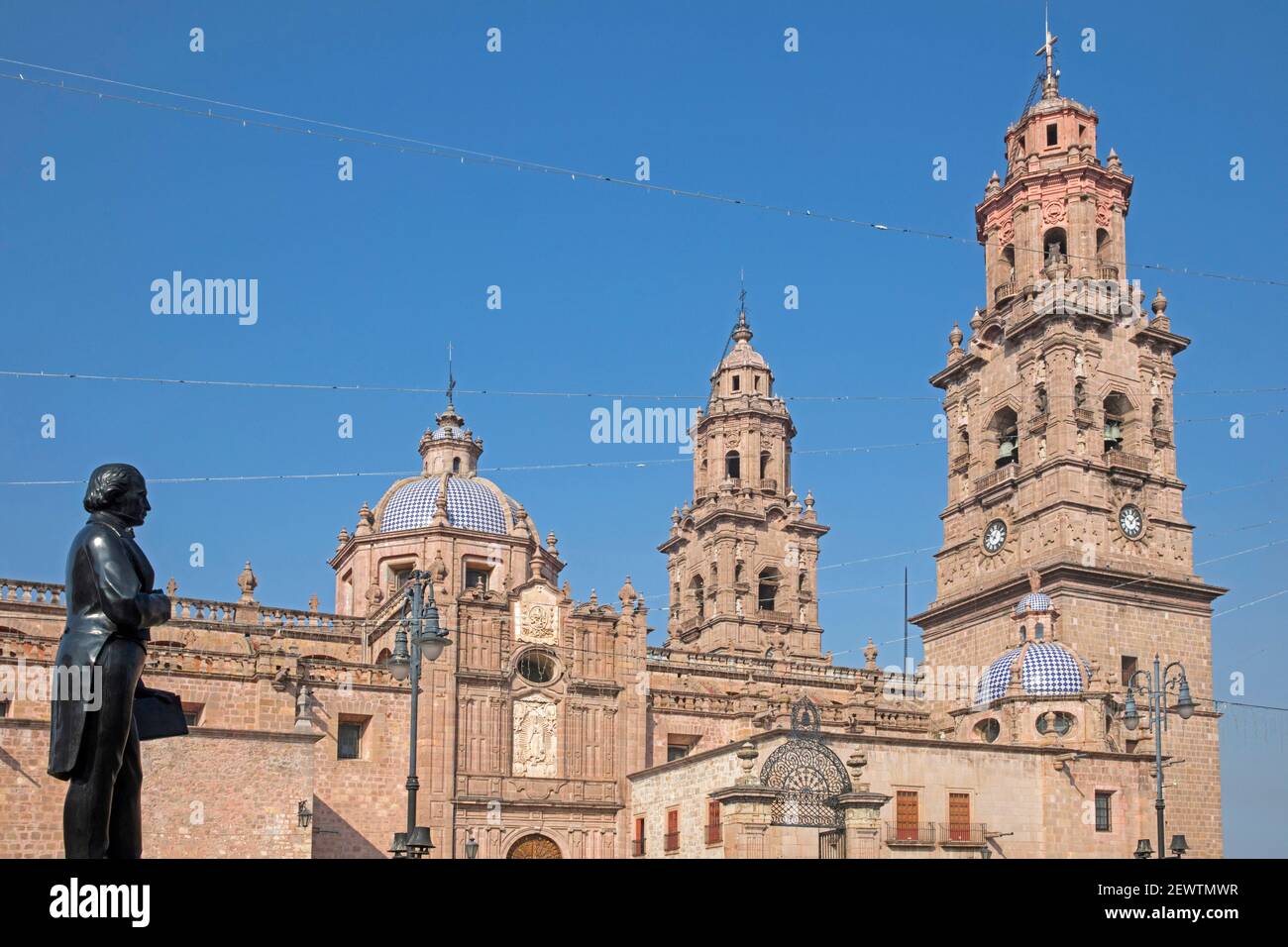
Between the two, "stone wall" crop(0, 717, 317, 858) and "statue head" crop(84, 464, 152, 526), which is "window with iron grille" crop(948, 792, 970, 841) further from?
"statue head" crop(84, 464, 152, 526)

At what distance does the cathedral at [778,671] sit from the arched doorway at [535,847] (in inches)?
4.0

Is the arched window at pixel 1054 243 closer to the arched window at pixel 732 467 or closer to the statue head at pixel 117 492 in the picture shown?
the arched window at pixel 732 467

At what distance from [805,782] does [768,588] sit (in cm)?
2897

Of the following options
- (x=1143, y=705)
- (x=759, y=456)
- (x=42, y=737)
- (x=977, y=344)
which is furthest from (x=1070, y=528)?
(x=42, y=737)

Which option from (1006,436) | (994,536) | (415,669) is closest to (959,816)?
(994,536)

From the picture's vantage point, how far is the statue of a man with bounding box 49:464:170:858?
927cm

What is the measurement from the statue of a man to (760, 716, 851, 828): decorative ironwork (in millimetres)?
23418

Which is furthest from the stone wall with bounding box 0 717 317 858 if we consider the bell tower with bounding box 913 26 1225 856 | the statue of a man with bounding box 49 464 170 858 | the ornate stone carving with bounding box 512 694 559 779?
the bell tower with bounding box 913 26 1225 856

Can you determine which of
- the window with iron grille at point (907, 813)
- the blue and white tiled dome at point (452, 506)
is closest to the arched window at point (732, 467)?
the blue and white tiled dome at point (452, 506)

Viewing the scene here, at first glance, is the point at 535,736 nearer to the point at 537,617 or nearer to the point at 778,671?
the point at 537,617

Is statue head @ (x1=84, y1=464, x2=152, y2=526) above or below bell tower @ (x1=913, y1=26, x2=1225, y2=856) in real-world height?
below

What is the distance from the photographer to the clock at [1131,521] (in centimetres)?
4819
